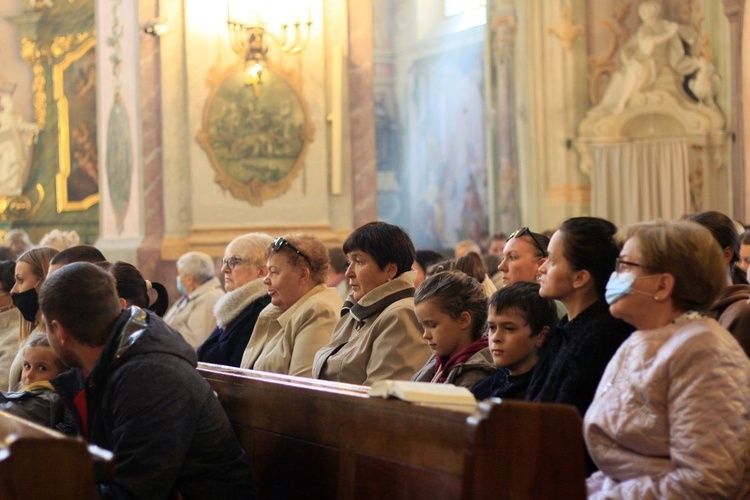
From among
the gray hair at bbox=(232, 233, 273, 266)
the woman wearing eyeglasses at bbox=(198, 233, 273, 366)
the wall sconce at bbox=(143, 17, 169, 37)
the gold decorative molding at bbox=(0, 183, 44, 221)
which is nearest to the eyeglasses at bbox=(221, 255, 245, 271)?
the gray hair at bbox=(232, 233, 273, 266)

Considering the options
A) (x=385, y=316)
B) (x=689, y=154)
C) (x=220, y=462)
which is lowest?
(x=220, y=462)

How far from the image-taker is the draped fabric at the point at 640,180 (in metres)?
15.3

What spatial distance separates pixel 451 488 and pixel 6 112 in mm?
14040

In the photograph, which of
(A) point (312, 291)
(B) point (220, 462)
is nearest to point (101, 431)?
(B) point (220, 462)

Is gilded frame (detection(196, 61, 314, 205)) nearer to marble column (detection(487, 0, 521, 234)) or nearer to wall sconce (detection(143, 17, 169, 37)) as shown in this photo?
wall sconce (detection(143, 17, 169, 37))

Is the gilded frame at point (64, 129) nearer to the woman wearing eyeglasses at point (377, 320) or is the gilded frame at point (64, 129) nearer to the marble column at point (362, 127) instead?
the marble column at point (362, 127)

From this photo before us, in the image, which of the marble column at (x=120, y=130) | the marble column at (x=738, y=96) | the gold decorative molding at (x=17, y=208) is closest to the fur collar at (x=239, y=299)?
the marble column at (x=120, y=130)

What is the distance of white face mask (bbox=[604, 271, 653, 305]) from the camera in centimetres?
310

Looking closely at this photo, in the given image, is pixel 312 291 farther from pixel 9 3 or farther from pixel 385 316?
pixel 9 3

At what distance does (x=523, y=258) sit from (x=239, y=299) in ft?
6.58

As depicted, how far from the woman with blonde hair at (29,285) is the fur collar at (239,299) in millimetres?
980

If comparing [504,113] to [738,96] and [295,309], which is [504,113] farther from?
[295,309]

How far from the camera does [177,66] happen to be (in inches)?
422

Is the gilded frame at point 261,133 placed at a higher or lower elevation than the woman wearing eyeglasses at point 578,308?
higher
